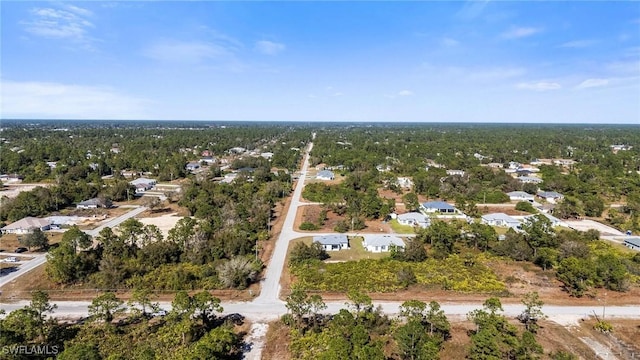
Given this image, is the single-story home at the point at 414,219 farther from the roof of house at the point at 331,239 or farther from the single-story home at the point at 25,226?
the single-story home at the point at 25,226

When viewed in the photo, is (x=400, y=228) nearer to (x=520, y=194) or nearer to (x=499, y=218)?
(x=499, y=218)

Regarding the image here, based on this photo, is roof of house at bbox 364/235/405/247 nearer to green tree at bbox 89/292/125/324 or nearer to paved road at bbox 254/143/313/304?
paved road at bbox 254/143/313/304

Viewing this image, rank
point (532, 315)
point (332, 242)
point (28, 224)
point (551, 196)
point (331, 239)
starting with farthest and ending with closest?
point (551, 196)
point (28, 224)
point (331, 239)
point (332, 242)
point (532, 315)

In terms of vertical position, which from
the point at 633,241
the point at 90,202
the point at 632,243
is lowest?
the point at 632,243

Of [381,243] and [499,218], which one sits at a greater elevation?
[499,218]

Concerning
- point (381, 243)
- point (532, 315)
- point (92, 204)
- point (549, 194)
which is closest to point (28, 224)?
point (92, 204)

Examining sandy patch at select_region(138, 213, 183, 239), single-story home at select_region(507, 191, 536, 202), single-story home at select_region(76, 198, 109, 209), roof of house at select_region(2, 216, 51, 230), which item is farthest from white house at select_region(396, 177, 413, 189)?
roof of house at select_region(2, 216, 51, 230)
